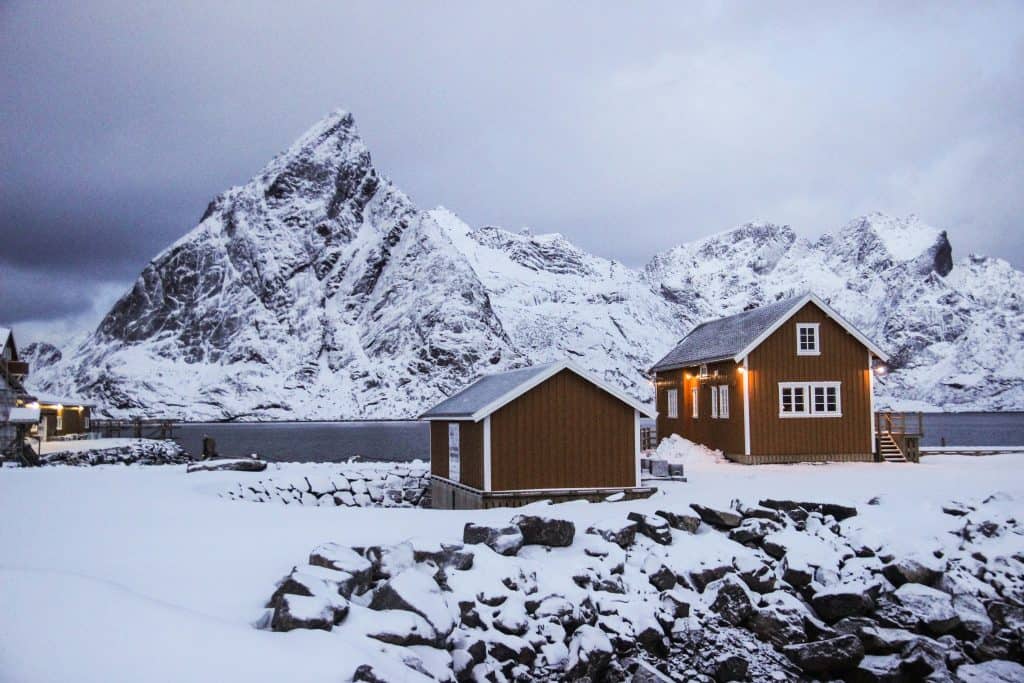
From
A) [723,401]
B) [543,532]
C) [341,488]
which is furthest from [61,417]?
[543,532]

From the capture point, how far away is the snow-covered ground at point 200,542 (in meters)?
8.81

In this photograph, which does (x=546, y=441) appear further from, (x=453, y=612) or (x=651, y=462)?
(x=453, y=612)

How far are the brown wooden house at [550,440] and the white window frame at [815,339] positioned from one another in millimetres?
11608

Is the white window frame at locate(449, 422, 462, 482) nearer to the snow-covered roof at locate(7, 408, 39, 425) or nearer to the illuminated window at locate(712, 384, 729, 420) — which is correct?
the illuminated window at locate(712, 384, 729, 420)

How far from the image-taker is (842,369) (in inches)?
1277

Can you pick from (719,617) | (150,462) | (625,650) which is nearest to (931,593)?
(719,617)

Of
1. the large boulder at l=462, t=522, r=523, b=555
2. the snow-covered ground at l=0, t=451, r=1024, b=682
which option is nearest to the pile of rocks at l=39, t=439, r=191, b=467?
the snow-covered ground at l=0, t=451, r=1024, b=682

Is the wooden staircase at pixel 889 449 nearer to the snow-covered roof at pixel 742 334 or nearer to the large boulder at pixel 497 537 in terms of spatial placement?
the snow-covered roof at pixel 742 334

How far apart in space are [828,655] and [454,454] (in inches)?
540

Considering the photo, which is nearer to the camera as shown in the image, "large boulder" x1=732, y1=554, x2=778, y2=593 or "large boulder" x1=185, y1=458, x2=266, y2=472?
"large boulder" x1=732, y1=554, x2=778, y2=593

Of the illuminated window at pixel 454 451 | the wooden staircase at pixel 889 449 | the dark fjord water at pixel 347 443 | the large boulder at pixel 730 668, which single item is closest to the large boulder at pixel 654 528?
the large boulder at pixel 730 668

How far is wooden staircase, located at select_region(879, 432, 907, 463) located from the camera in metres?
32.6

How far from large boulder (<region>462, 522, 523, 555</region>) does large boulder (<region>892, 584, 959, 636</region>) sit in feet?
25.2

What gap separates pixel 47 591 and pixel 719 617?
11038 millimetres
